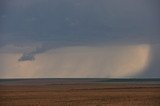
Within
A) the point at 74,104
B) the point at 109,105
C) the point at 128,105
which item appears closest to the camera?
the point at 128,105

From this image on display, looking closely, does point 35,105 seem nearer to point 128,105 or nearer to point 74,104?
point 74,104

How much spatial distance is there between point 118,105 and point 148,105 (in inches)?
40.8

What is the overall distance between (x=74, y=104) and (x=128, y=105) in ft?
8.84

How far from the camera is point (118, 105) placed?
14.6 meters

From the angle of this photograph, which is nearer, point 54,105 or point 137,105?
point 137,105

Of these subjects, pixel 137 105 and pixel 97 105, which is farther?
pixel 97 105

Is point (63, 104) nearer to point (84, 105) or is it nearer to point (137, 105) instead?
point (84, 105)

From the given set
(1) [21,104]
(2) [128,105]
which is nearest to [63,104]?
(1) [21,104]

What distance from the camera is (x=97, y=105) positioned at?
48.9 feet

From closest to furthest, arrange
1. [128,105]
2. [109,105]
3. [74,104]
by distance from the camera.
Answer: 1. [128,105]
2. [109,105]
3. [74,104]

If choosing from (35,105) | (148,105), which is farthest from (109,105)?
(35,105)

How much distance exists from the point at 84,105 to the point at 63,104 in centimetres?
75

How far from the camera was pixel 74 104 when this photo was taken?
15648 mm

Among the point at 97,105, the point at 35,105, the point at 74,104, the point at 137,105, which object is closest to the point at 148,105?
the point at 137,105
